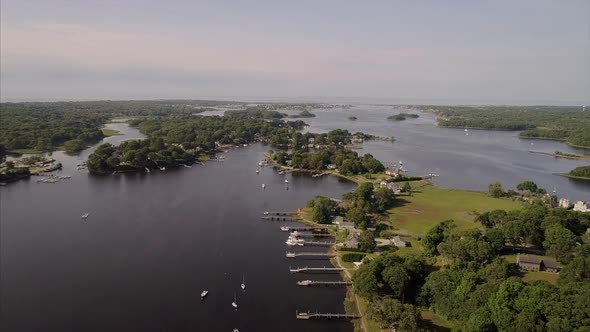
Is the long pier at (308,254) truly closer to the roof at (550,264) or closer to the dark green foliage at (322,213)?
the dark green foliage at (322,213)

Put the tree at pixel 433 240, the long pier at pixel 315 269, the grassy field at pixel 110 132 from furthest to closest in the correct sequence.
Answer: the grassy field at pixel 110 132
the tree at pixel 433 240
the long pier at pixel 315 269

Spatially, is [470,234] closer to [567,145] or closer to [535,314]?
[535,314]

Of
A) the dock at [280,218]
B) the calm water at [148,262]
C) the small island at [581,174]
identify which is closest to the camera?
the calm water at [148,262]

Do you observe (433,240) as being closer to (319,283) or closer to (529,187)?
(319,283)

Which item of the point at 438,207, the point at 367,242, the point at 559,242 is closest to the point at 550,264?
the point at 559,242

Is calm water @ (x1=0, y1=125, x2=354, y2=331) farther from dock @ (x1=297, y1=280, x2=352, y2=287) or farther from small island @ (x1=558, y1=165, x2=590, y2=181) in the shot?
small island @ (x1=558, y1=165, x2=590, y2=181)

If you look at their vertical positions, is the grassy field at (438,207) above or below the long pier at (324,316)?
above

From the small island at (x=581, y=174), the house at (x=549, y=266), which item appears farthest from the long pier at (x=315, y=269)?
the small island at (x=581, y=174)

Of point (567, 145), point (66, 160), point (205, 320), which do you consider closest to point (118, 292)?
point (205, 320)
